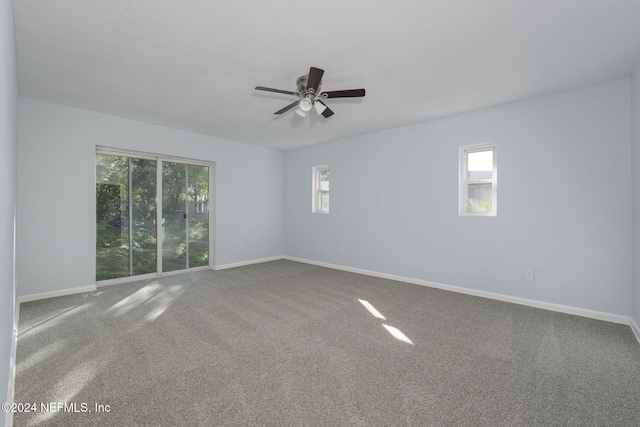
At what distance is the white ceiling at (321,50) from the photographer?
1.99m

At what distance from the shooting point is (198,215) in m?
5.45

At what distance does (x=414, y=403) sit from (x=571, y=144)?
3350mm

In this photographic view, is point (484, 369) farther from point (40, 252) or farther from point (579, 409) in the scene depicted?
point (40, 252)

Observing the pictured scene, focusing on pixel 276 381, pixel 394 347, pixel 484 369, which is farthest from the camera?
pixel 394 347

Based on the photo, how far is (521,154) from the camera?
3545 mm

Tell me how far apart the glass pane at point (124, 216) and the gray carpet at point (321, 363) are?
92 centimetres

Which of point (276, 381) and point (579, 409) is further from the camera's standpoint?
point (276, 381)

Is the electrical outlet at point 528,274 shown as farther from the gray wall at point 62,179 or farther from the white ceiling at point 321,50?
the gray wall at point 62,179

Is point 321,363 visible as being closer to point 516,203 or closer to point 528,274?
point 528,274

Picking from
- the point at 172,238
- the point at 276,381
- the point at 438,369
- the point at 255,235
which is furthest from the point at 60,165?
the point at 438,369

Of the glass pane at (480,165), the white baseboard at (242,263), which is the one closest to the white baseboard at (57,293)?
the white baseboard at (242,263)

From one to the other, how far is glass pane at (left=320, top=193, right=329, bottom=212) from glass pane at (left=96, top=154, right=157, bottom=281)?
318 centimetres

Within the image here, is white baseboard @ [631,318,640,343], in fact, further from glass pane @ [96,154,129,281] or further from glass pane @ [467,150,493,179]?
glass pane @ [96,154,129,281]

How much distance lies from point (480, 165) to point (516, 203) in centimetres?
73
